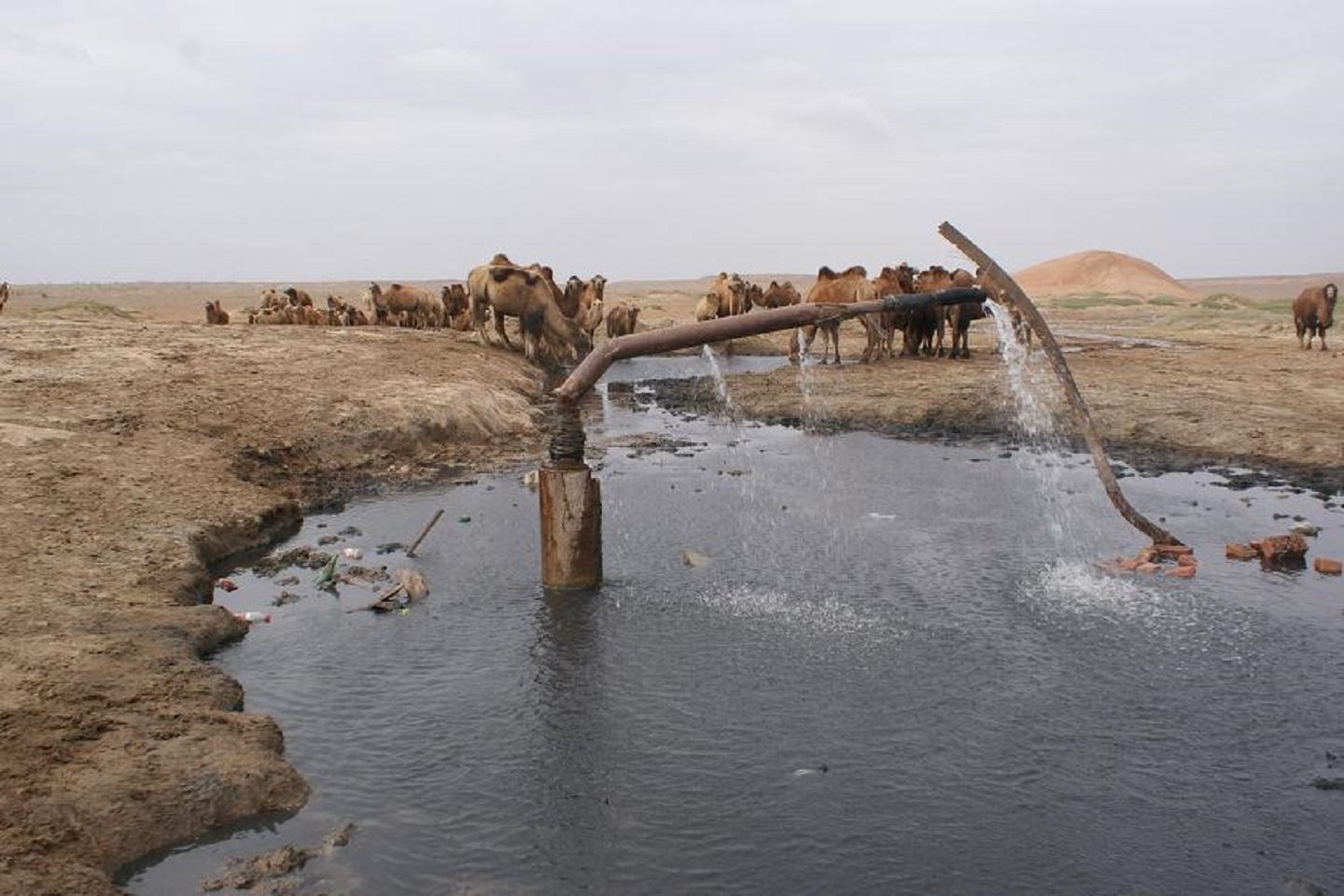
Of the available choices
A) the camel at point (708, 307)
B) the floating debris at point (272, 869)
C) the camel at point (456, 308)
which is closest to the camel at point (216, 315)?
the camel at point (456, 308)

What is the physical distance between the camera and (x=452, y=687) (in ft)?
23.1

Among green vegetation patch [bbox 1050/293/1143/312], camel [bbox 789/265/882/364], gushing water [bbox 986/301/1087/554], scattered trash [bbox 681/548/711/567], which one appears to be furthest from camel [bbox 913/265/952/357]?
green vegetation patch [bbox 1050/293/1143/312]

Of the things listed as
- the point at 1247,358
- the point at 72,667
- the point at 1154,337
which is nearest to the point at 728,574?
the point at 72,667

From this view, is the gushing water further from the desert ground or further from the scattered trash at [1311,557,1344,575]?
the scattered trash at [1311,557,1344,575]

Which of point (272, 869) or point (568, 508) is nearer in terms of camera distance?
point (272, 869)

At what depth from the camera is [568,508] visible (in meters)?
8.82

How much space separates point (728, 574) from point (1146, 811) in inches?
188

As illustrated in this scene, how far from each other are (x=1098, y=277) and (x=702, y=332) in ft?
349

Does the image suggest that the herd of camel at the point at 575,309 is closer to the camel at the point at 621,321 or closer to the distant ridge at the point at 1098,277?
the camel at the point at 621,321

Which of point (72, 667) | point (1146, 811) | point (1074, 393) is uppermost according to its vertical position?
point (1074, 393)

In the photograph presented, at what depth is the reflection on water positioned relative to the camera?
503cm

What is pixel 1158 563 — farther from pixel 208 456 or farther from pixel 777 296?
pixel 777 296

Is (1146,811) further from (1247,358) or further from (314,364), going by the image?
(1247,358)

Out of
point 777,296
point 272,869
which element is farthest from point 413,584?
point 777,296
